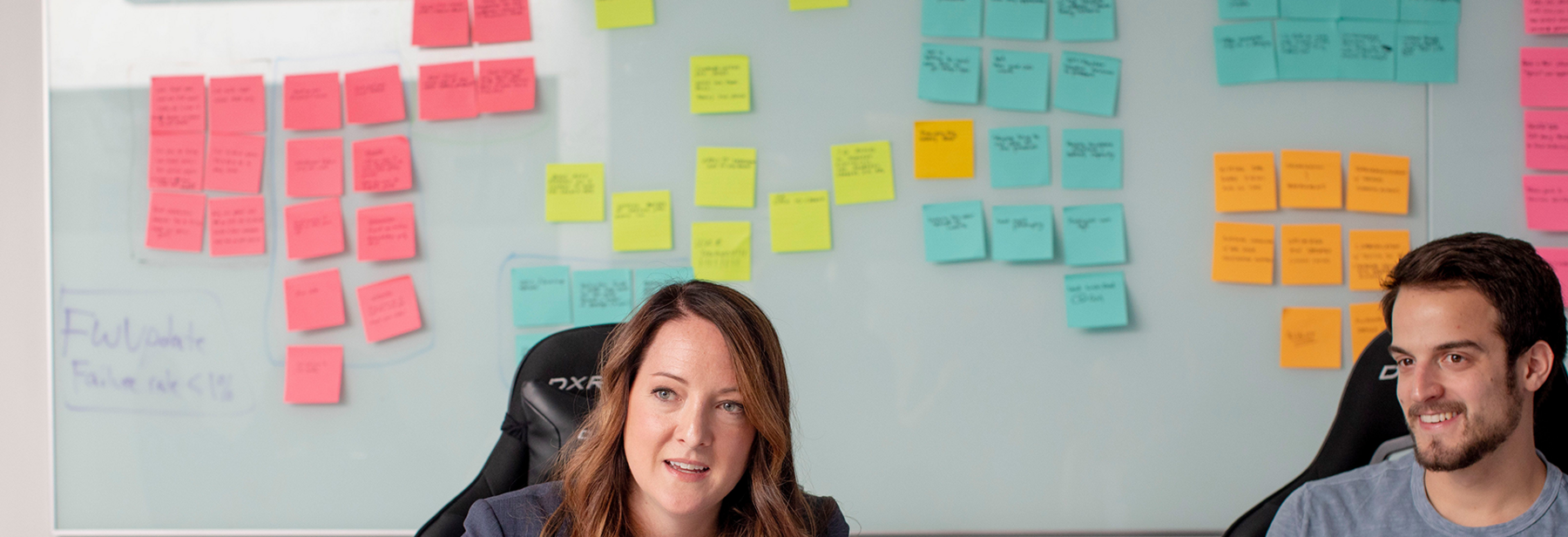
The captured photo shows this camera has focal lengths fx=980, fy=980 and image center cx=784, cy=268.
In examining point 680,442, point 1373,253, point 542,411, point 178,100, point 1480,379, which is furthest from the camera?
point 178,100

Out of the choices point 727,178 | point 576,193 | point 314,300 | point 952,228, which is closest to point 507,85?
point 576,193

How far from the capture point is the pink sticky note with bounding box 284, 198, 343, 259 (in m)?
2.18

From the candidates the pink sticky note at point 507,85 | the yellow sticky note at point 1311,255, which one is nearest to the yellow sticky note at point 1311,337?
the yellow sticky note at point 1311,255

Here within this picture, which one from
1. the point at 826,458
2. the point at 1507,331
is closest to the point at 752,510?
the point at 826,458

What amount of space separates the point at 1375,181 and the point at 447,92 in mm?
2029

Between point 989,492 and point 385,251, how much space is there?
144cm

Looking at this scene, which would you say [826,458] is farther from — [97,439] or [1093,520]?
[97,439]

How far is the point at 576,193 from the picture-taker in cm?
216

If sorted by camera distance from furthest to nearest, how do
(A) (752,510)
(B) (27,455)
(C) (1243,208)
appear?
(B) (27,455) < (C) (1243,208) < (A) (752,510)

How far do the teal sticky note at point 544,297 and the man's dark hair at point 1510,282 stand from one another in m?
1.58

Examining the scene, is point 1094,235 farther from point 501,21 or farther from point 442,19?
point 442,19

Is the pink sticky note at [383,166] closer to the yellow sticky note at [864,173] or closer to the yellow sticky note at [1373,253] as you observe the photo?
the yellow sticky note at [864,173]

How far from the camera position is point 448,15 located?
7.09 ft

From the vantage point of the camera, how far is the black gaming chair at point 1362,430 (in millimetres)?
1569
